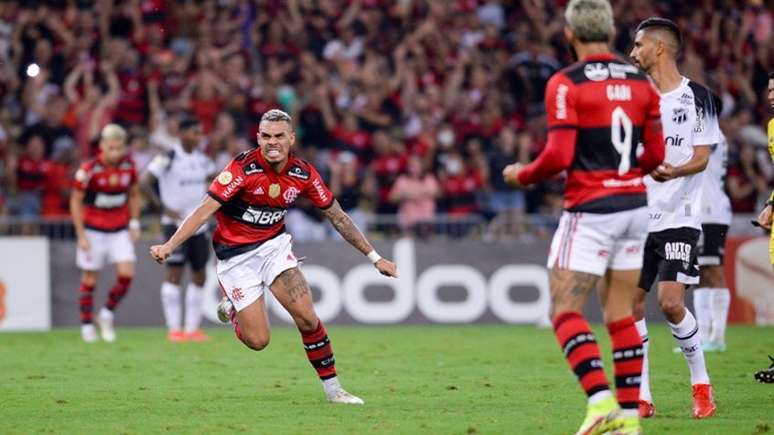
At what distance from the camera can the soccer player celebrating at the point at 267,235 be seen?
11297 mm

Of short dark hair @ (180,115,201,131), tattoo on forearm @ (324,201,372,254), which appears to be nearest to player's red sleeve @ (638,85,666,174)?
tattoo on forearm @ (324,201,372,254)

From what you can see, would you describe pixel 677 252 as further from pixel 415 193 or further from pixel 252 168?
pixel 415 193

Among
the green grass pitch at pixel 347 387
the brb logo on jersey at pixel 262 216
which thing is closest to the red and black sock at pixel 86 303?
→ the green grass pitch at pixel 347 387

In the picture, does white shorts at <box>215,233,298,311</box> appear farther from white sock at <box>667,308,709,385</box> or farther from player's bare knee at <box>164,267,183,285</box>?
player's bare knee at <box>164,267,183,285</box>

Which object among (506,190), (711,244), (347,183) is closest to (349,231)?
(711,244)

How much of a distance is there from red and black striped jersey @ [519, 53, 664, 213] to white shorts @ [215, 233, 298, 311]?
382cm

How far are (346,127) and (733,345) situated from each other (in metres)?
9.12

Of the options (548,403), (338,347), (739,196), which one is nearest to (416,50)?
(739,196)

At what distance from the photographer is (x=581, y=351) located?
8484 millimetres

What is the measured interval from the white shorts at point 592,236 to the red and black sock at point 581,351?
329 millimetres

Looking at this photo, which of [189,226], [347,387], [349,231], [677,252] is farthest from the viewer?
[347,387]

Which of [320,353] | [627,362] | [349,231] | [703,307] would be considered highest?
[349,231]

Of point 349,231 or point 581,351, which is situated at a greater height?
point 349,231

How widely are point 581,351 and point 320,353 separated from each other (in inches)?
136
